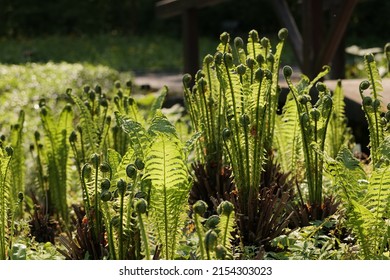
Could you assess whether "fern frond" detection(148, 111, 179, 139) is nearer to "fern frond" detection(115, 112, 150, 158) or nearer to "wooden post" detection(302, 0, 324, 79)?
"fern frond" detection(115, 112, 150, 158)

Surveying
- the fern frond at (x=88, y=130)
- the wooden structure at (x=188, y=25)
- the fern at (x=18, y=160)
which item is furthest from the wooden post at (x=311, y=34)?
the fern at (x=18, y=160)

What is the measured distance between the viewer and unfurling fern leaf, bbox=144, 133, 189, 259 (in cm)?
181

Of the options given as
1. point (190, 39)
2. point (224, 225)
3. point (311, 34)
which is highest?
point (190, 39)

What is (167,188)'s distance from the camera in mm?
1841

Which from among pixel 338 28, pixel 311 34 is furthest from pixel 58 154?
pixel 311 34

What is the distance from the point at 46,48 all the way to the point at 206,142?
16.3 meters

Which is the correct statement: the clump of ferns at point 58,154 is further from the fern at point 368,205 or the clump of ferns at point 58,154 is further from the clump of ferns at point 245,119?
the fern at point 368,205

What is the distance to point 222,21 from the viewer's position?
2062 centimetres

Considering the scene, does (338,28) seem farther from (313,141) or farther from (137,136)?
(137,136)

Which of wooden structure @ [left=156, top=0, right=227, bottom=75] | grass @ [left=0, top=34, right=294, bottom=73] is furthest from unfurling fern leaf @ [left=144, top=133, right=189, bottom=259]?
grass @ [left=0, top=34, right=294, bottom=73]

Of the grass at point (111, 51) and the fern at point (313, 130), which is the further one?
the grass at point (111, 51)

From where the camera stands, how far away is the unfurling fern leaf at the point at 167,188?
1810 mm

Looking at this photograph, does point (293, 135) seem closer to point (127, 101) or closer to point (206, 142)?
point (206, 142)

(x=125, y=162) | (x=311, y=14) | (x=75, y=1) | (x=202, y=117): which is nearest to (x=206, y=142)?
(x=202, y=117)
